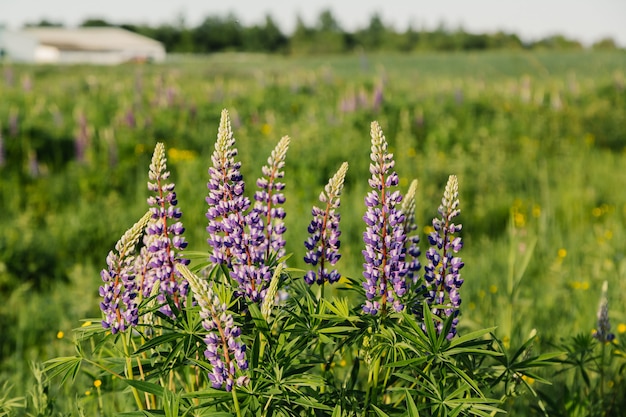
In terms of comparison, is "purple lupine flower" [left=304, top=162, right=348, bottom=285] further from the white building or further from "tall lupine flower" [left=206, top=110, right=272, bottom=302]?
the white building

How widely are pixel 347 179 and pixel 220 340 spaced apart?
228 inches

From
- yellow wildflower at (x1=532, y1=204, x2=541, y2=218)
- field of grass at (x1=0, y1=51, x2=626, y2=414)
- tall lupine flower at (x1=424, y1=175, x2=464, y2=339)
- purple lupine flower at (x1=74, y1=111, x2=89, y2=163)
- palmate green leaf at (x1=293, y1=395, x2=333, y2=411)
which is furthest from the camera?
purple lupine flower at (x1=74, y1=111, x2=89, y2=163)

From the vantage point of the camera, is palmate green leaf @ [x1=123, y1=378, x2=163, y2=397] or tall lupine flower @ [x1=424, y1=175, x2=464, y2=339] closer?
palmate green leaf @ [x1=123, y1=378, x2=163, y2=397]

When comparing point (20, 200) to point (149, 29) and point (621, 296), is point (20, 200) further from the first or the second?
point (149, 29)

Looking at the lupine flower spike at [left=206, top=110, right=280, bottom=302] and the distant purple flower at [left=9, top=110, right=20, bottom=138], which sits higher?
the lupine flower spike at [left=206, top=110, right=280, bottom=302]

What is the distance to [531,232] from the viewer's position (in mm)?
5785

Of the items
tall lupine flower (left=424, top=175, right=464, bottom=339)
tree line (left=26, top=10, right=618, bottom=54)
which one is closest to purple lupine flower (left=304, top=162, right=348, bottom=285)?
tall lupine flower (left=424, top=175, right=464, bottom=339)

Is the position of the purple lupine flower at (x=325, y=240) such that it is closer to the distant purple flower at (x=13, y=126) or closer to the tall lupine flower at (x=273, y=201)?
the tall lupine flower at (x=273, y=201)

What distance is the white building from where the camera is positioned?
7150 centimetres

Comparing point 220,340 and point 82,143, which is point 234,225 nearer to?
point 220,340

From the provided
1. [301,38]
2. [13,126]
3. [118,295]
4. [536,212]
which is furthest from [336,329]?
[301,38]

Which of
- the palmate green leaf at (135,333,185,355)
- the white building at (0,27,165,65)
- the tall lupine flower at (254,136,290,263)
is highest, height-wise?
the white building at (0,27,165,65)

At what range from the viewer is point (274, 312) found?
6.08 feet

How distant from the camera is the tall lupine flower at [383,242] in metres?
1.63
